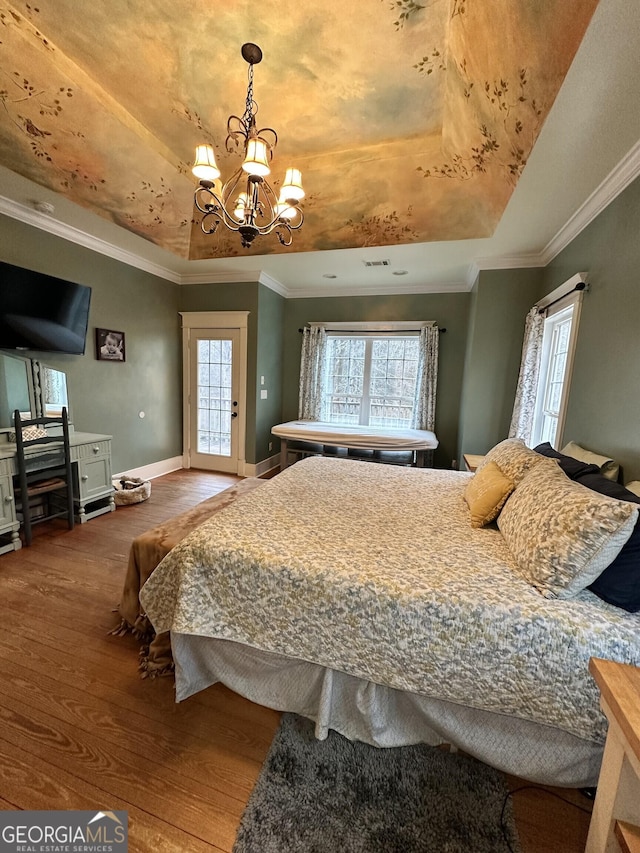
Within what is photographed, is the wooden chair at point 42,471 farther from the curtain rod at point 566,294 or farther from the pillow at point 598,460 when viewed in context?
the curtain rod at point 566,294

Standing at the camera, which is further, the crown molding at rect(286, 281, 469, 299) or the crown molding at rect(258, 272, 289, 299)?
the crown molding at rect(286, 281, 469, 299)

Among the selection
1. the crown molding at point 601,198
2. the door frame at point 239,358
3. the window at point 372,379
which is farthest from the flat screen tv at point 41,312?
the crown molding at point 601,198

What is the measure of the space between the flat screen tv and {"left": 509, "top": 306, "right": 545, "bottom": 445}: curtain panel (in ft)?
14.3

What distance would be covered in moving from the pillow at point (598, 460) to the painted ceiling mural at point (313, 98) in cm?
182

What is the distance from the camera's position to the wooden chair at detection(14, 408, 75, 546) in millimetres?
2631

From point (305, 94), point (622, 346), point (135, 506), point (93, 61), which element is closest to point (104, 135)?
point (93, 61)

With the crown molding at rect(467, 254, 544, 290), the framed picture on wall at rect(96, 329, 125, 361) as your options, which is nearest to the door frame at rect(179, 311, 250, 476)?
the framed picture on wall at rect(96, 329, 125, 361)

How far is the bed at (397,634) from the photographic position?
1077 millimetres

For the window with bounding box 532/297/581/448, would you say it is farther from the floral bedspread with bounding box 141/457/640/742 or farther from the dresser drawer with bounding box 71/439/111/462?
the dresser drawer with bounding box 71/439/111/462

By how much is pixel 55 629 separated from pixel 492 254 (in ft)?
15.1

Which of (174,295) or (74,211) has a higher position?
(74,211)

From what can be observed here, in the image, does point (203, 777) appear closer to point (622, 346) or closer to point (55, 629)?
point (55, 629)

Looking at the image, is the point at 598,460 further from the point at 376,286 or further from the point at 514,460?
the point at 376,286

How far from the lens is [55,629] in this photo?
1.84 m
